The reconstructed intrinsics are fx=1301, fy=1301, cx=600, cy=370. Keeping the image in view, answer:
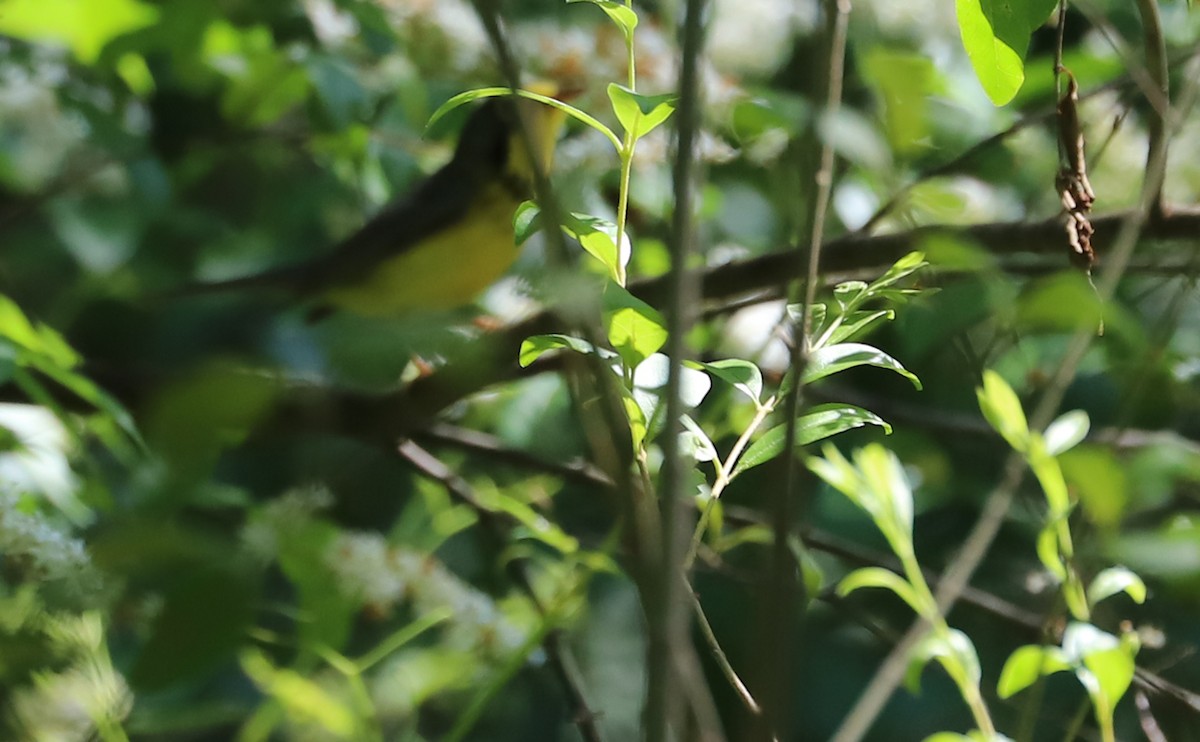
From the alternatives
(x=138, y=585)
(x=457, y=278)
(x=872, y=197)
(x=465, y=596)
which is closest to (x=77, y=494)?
(x=465, y=596)

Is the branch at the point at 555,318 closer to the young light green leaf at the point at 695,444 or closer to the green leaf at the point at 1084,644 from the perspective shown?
the young light green leaf at the point at 695,444

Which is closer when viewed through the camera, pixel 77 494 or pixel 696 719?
pixel 696 719

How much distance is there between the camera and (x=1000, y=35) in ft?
2.01

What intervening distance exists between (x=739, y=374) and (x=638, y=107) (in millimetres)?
131

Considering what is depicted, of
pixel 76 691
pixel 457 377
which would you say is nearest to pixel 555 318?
pixel 457 377

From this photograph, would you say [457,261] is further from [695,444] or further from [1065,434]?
[695,444]

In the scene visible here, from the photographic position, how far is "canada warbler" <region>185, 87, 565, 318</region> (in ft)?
7.61

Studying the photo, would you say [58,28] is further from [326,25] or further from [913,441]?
[913,441]

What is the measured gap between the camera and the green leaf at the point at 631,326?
0.53m

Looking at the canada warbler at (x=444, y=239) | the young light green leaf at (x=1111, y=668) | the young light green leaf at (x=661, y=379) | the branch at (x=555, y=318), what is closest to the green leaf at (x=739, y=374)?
the young light green leaf at (x=661, y=379)

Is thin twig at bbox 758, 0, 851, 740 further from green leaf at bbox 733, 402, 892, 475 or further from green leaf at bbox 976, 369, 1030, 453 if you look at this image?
green leaf at bbox 976, 369, 1030, 453

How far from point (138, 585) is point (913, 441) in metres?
0.96

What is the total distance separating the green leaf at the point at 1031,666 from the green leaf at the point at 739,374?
0.19 metres

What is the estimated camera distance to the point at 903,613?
1.86 meters
